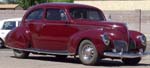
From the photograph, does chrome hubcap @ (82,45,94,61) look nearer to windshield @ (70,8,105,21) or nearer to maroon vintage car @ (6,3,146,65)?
maroon vintage car @ (6,3,146,65)

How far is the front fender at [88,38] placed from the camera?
48.2ft

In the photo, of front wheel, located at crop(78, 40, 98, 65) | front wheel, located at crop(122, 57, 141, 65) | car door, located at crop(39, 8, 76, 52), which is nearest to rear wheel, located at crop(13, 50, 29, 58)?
car door, located at crop(39, 8, 76, 52)

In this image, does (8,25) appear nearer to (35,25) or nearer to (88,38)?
(35,25)

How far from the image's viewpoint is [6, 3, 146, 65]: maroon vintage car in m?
14.8

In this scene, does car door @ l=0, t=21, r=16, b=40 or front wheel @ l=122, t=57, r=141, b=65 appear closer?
front wheel @ l=122, t=57, r=141, b=65

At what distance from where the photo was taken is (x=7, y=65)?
1512cm

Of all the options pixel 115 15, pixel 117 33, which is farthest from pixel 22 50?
pixel 115 15

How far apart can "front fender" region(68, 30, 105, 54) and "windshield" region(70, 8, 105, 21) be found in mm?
931

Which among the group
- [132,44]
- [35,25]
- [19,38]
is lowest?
[19,38]

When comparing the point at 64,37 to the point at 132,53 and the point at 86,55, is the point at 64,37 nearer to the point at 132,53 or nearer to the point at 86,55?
the point at 86,55

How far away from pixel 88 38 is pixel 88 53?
402 millimetres

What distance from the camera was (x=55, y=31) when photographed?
16156mm

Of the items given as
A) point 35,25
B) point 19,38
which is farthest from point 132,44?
point 19,38

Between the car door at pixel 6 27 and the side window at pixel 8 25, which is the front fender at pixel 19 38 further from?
the side window at pixel 8 25
